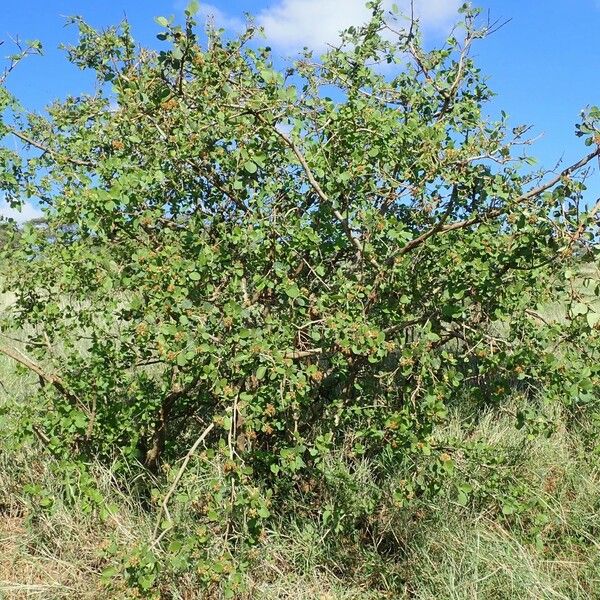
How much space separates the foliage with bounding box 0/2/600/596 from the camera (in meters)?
2.78

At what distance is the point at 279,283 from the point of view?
129 inches

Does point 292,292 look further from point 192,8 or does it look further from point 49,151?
point 49,151

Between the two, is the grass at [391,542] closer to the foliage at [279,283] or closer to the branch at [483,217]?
the foliage at [279,283]

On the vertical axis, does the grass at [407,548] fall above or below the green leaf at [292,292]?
below

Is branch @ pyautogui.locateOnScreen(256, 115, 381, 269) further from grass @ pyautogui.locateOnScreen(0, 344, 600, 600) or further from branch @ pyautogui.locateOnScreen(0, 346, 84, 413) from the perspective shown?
branch @ pyautogui.locateOnScreen(0, 346, 84, 413)

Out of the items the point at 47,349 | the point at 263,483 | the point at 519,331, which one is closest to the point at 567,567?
the point at 519,331

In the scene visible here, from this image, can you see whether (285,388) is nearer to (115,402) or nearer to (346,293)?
(346,293)

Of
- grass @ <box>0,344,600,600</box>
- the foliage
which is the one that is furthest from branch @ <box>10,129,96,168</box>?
grass @ <box>0,344,600,600</box>

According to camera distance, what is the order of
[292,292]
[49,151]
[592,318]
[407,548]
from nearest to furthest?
[592,318] → [292,292] → [407,548] → [49,151]

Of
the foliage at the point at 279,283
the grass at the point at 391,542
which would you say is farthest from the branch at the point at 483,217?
the grass at the point at 391,542

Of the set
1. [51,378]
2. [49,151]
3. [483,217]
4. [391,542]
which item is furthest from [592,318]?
[49,151]

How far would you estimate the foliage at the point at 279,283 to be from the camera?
2.78m

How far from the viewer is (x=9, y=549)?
3.30 m

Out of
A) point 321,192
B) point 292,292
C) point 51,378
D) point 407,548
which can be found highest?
point 321,192
